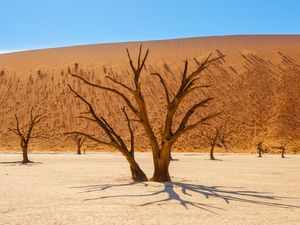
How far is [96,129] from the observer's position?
188 ft

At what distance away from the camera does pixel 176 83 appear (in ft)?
226

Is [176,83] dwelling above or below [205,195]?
above

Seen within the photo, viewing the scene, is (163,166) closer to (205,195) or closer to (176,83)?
(205,195)

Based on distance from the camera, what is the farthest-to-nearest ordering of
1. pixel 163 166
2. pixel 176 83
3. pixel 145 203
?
pixel 176 83 < pixel 163 166 < pixel 145 203

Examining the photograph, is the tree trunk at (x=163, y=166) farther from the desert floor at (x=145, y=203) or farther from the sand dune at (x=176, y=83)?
the sand dune at (x=176, y=83)

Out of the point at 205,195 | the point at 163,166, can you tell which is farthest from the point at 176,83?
the point at 205,195

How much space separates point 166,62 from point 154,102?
1613cm

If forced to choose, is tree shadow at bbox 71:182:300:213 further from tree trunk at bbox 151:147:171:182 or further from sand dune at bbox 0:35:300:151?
sand dune at bbox 0:35:300:151

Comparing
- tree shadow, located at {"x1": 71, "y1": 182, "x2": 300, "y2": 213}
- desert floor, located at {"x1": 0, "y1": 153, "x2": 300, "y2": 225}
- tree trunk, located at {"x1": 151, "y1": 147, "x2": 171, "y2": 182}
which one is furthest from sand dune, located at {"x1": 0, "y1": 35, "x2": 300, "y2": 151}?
desert floor, located at {"x1": 0, "y1": 153, "x2": 300, "y2": 225}

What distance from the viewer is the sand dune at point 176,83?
2228 inches

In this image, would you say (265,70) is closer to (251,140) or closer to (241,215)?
(251,140)

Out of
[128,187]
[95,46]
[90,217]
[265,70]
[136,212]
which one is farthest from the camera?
[95,46]

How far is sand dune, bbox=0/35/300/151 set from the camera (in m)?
56.6

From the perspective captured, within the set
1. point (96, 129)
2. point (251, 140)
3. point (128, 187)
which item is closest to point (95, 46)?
point (96, 129)
